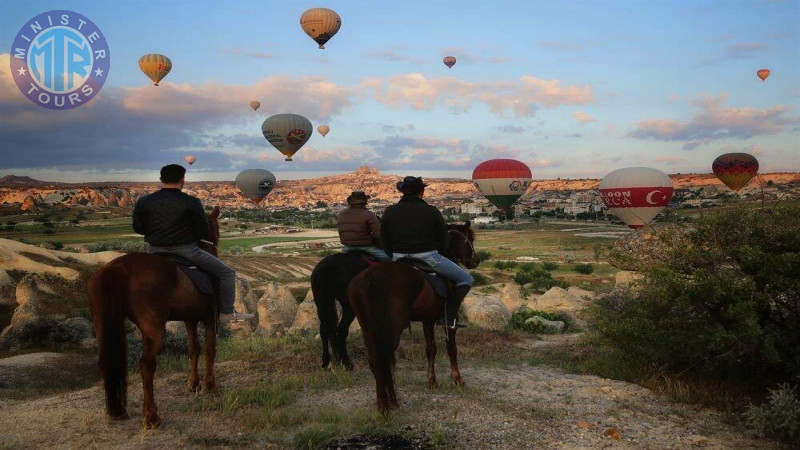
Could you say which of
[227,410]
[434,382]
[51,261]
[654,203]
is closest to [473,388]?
[434,382]

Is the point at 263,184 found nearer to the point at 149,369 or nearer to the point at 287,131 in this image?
the point at 287,131

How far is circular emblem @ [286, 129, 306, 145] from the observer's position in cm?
5805

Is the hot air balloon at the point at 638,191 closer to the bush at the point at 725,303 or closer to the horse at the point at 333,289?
the bush at the point at 725,303

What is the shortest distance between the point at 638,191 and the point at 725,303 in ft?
147

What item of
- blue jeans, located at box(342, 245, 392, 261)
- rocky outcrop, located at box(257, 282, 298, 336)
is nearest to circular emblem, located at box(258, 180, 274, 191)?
rocky outcrop, located at box(257, 282, 298, 336)

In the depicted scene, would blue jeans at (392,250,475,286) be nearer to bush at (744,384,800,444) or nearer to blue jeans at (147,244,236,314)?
blue jeans at (147,244,236,314)

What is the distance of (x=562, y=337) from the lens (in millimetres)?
15367

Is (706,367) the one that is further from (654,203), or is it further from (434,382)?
(654,203)

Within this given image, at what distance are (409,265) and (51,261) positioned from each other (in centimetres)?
2800

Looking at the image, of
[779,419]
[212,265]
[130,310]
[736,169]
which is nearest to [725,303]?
[779,419]

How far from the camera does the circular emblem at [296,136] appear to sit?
58050 millimetres

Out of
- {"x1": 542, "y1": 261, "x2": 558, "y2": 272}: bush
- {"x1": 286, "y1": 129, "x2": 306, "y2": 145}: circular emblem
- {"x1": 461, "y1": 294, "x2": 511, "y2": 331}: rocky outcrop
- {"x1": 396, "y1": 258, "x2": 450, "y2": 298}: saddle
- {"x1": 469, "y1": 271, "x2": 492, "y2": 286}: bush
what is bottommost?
{"x1": 542, "y1": 261, "x2": 558, "y2": 272}: bush

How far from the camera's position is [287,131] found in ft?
190

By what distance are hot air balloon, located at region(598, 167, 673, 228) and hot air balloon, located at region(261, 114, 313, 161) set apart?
100ft
